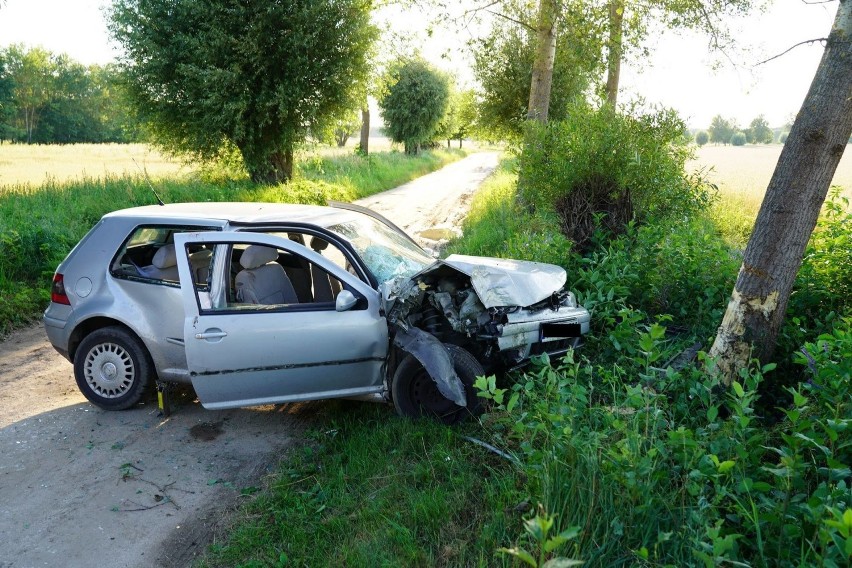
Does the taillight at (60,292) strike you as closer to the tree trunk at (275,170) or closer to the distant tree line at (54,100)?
the tree trunk at (275,170)

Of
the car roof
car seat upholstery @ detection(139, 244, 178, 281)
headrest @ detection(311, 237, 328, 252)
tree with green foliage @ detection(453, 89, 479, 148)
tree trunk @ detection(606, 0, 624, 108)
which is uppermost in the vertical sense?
tree trunk @ detection(606, 0, 624, 108)

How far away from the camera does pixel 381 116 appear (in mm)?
47469

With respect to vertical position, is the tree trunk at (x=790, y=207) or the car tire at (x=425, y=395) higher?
the tree trunk at (x=790, y=207)

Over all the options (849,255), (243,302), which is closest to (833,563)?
(849,255)

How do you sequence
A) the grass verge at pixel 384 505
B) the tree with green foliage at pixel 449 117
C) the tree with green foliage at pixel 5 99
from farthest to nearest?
the tree with green foliage at pixel 5 99
the tree with green foliage at pixel 449 117
the grass verge at pixel 384 505

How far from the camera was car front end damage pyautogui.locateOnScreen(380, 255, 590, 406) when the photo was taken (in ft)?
15.7

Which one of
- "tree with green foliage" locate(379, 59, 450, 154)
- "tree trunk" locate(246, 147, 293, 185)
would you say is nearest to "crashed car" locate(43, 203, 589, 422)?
"tree trunk" locate(246, 147, 293, 185)

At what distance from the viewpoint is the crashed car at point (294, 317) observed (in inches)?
193

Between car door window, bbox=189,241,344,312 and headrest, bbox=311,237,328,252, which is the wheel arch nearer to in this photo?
car door window, bbox=189,241,344,312

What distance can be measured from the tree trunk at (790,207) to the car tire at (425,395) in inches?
69.8

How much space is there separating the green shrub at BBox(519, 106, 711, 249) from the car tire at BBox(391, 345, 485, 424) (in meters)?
3.42

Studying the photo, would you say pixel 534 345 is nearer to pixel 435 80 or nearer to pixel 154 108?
pixel 154 108

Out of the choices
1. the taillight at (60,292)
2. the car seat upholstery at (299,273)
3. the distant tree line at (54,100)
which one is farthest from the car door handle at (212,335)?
the distant tree line at (54,100)

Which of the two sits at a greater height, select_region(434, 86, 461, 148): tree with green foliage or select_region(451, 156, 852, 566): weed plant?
select_region(434, 86, 461, 148): tree with green foliage
